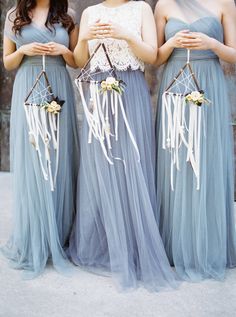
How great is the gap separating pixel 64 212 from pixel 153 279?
871 millimetres

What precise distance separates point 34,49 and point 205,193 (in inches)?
59.7

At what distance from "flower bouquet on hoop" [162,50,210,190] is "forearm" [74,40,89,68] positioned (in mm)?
619

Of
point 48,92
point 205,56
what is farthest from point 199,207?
point 48,92

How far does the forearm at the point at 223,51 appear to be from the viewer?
3046mm

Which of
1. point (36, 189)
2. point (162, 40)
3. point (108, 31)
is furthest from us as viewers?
point (36, 189)

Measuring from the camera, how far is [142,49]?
308 cm

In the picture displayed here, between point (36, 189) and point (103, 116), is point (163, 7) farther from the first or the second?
point (36, 189)

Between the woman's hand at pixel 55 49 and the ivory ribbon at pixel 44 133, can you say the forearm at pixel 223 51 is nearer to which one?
the woman's hand at pixel 55 49

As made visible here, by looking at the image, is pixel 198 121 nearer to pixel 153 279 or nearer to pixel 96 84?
pixel 96 84

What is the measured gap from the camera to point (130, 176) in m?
3.22

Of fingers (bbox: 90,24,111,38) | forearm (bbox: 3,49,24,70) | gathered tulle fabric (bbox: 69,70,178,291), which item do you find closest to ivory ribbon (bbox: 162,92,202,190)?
gathered tulle fabric (bbox: 69,70,178,291)

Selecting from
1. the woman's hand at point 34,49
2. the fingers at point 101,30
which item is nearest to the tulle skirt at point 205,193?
the fingers at point 101,30

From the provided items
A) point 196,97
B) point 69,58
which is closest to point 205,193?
point 196,97

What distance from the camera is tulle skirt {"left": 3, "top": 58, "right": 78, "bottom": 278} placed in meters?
3.38
